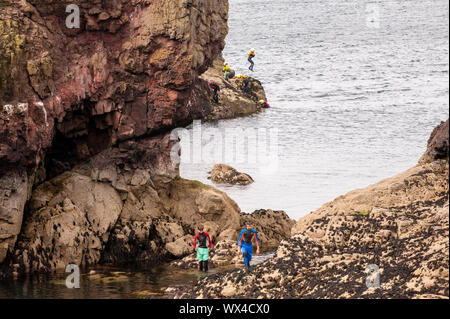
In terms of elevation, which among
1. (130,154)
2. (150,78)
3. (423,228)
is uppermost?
(150,78)

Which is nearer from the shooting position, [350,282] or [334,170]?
[350,282]

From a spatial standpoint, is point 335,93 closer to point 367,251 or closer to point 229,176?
point 229,176

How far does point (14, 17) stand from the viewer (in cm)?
3234

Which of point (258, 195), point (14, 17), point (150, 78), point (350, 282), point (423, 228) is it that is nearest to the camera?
point (350, 282)

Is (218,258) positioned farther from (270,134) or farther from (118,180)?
(270,134)

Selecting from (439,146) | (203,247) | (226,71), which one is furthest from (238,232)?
(226,71)

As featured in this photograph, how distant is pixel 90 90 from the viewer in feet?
112

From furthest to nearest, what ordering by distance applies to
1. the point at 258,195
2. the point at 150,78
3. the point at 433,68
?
the point at 433,68, the point at 258,195, the point at 150,78

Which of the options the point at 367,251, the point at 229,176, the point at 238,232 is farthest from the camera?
the point at 229,176

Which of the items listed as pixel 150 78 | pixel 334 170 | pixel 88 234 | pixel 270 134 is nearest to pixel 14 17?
pixel 150 78

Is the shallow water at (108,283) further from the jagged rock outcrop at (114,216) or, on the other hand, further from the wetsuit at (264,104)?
the wetsuit at (264,104)

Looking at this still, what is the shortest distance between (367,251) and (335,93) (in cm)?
5639

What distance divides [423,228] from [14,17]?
60.5 ft
